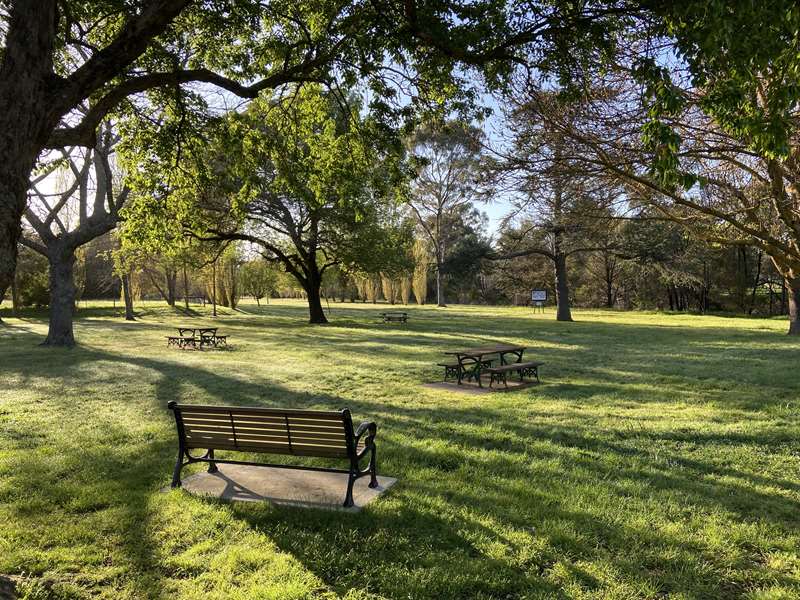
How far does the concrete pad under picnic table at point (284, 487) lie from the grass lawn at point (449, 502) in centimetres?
15

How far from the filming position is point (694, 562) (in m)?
3.59

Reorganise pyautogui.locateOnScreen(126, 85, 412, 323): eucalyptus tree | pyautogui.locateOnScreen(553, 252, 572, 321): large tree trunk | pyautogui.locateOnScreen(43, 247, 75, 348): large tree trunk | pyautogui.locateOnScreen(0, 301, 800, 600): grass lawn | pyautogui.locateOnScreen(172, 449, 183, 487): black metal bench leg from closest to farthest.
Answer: pyautogui.locateOnScreen(0, 301, 800, 600): grass lawn → pyautogui.locateOnScreen(172, 449, 183, 487): black metal bench leg → pyautogui.locateOnScreen(126, 85, 412, 323): eucalyptus tree → pyautogui.locateOnScreen(43, 247, 75, 348): large tree trunk → pyautogui.locateOnScreen(553, 252, 572, 321): large tree trunk

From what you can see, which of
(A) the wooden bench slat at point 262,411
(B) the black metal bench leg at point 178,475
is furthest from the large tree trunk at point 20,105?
(B) the black metal bench leg at point 178,475

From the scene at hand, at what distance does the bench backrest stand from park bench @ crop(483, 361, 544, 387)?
624 cm

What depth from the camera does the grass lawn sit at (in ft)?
11.1

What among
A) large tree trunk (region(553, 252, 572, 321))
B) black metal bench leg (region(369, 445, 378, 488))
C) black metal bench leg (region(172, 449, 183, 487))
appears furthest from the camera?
large tree trunk (region(553, 252, 572, 321))

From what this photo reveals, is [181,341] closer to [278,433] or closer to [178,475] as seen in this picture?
[178,475]

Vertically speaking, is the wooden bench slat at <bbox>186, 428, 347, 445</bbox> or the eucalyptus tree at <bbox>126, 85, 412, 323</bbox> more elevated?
the eucalyptus tree at <bbox>126, 85, 412, 323</bbox>

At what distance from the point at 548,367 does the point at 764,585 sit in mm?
10119

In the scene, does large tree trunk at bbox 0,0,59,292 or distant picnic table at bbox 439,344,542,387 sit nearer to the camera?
large tree trunk at bbox 0,0,59,292

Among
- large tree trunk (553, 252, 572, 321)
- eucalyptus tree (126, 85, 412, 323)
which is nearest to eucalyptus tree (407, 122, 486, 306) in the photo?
large tree trunk (553, 252, 572, 321)

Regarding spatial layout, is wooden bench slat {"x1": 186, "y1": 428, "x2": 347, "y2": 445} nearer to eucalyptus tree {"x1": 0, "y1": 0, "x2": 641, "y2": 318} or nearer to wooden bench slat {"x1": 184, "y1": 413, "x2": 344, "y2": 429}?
wooden bench slat {"x1": 184, "y1": 413, "x2": 344, "y2": 429}

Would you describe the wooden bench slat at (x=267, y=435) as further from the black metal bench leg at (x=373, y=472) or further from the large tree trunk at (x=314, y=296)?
the large tree trunk at (x=314, y=296)

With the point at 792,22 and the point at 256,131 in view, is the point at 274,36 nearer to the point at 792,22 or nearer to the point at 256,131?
the point at 256,131
